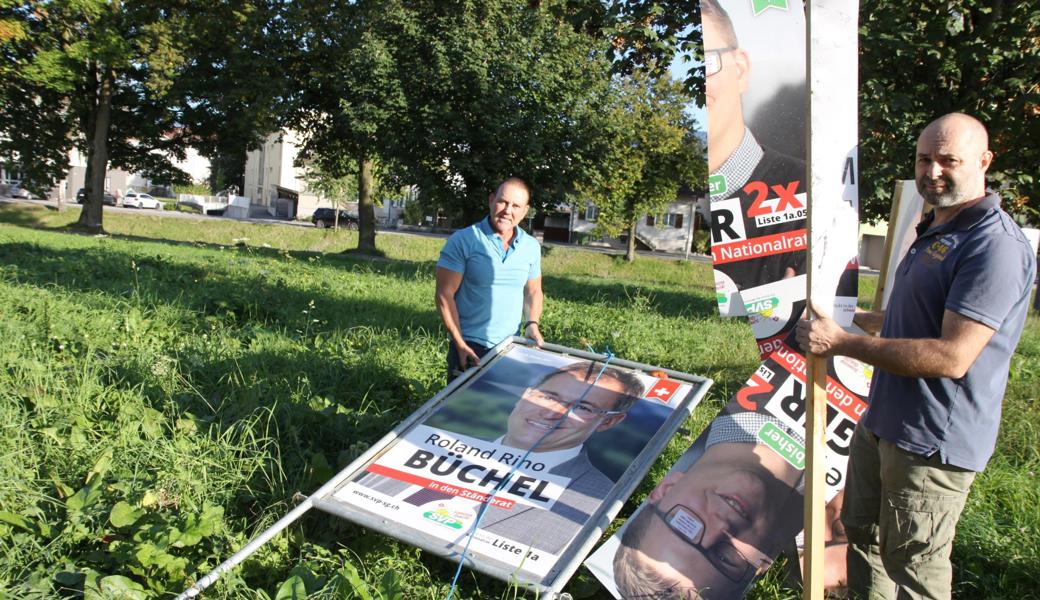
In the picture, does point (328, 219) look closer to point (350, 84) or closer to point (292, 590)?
point (350, 84)

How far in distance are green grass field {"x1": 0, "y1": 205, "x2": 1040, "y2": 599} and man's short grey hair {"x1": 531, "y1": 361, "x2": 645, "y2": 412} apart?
0.81 m

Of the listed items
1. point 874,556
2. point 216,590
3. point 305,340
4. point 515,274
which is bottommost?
point 216,590

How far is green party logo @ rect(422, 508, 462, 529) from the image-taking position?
2.88m

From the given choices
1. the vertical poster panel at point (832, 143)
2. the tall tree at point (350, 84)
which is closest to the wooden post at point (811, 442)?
the vertical poster panel at point (832, 143)

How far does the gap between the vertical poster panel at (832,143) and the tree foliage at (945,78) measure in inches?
267

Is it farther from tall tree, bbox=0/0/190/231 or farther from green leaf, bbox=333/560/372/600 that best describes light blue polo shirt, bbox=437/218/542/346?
tall tree, bbox=0/0/190/231

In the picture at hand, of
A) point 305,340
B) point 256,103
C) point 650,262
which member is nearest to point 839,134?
point 305,340

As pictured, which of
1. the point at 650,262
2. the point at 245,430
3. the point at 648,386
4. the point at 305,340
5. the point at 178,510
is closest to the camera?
the point at 178,510

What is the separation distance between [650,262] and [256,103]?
20.3 m

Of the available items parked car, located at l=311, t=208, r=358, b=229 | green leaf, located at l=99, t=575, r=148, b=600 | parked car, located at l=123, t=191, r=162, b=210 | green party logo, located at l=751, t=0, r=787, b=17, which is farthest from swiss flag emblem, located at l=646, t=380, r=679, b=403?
parked car, located at l=123, t=191, r=162, b=210

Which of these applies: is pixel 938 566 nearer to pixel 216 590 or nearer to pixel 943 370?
pixel 943 370

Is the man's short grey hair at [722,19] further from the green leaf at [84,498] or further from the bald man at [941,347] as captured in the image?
the green leaf at [84,498]

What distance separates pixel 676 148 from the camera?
3072 centimetres

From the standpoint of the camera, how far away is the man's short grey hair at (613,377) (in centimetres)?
366
